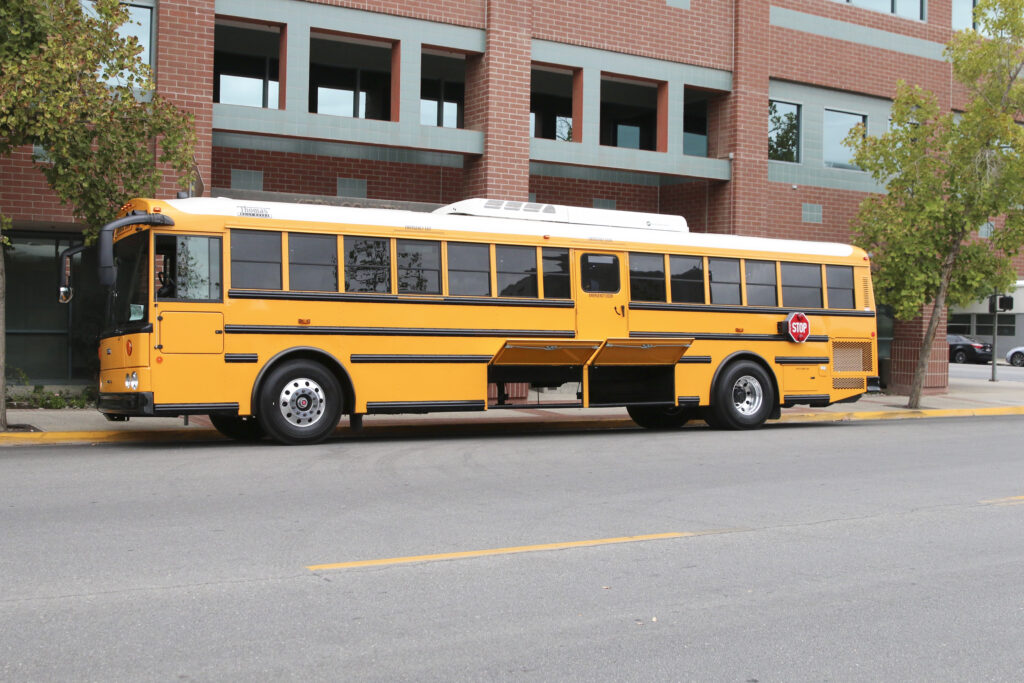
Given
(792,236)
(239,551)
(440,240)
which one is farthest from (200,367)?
(792,236)

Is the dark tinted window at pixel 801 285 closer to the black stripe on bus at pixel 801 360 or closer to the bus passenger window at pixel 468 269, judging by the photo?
the black stripe on bus at pixel 801 360

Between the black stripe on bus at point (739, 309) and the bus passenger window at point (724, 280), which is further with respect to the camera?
the bus passenger window at point (724, 280)

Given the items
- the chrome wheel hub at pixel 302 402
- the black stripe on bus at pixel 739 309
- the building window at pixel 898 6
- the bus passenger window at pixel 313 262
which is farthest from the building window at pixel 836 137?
the chrome wheel hub at pixel 302 402

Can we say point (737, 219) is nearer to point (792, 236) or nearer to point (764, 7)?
point (792, 236)

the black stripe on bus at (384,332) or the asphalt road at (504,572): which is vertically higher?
the black stripe on bus at (384,332)

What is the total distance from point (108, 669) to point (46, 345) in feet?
50.3

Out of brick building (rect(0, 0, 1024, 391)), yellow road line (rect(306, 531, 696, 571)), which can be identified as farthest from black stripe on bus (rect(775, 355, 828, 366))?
yellow road line (rect(306, 531, 696, 571))

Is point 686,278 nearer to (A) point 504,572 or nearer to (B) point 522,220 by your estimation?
(B) point 522,220

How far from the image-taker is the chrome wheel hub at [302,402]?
13.1 meters

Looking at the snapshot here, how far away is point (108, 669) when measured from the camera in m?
4.57

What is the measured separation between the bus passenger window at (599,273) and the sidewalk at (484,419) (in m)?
1.96

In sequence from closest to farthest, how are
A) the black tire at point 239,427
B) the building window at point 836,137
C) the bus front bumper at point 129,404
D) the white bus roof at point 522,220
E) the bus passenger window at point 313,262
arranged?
the bus front bumper at point 129,404, the white bus roof at point 522,220, the bus passenger window at point 313,262, the black tire at point 239,427, the building window at point 836,137

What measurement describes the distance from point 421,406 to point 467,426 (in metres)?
2.80

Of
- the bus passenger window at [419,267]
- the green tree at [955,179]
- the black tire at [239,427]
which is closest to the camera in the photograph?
the bus passenger window at [419,267]
